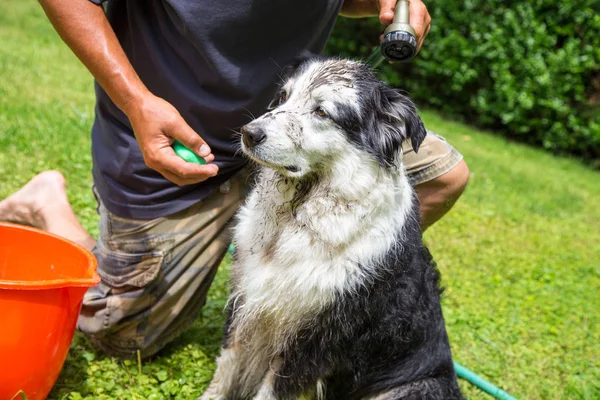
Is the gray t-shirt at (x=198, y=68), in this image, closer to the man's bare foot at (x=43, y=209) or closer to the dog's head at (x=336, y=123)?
the dog's head at (x=336, y=123)

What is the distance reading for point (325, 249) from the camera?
229 centimetres

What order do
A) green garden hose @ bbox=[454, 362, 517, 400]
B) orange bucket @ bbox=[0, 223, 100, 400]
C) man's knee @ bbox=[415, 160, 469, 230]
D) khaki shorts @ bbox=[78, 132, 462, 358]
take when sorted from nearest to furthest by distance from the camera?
orange bucket @ bbox=[0, 223, 100, 400] → khaki shorts @ bbox=[78, 132, 462, 358] → man's knee @ bbox=[415, 160, 469, 230] → green garden hose @ bbox=[454, 362, 517, 400]

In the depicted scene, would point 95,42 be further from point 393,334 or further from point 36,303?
point 393,334

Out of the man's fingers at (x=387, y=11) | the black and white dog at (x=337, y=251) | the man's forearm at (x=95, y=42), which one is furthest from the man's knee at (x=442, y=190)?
the man's forearm at (x=95, y=42)

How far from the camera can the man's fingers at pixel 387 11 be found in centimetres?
260

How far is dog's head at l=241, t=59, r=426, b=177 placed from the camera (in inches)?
86.9

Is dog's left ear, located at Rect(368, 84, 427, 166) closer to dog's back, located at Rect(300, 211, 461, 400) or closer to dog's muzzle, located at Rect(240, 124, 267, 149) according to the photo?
dog's back, located at Rect(300, 211, 461, 400)

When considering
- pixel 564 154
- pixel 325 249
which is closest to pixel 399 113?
pixel 325 249

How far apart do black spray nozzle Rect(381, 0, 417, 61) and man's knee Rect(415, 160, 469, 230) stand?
0.69 meters

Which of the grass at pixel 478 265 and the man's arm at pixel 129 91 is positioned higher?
the man's arm at pixel 129 91

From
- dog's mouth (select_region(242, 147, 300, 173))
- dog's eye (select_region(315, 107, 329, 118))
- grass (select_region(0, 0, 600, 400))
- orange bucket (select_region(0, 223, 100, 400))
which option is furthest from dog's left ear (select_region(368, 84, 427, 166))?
grass (select_region(0, 0, 600, 400))

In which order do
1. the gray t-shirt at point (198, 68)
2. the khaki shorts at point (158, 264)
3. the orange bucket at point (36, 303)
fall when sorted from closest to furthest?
1. the orange bucket at point (36, 303)
2. the gray t-shirt at point (198, 68)
3. the khaki shorts at point (158, 264)

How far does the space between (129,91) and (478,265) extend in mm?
3256

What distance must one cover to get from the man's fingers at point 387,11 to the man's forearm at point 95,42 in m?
1.09
